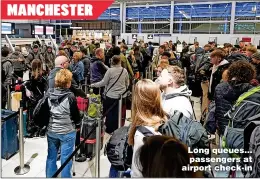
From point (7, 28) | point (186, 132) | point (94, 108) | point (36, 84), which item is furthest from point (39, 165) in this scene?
point (7, 28)

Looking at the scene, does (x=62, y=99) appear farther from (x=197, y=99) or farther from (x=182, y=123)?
(x=197, y=99)

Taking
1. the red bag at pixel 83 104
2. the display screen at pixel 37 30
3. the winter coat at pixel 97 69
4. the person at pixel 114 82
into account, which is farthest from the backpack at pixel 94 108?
the display screen at pixel 37 30

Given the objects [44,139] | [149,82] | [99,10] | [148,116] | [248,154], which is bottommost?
[44,139]

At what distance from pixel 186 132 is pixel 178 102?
41 centimetres

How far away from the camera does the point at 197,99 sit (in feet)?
23.3

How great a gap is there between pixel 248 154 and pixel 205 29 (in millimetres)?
18906

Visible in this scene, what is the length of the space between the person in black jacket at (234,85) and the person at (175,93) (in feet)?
1.56

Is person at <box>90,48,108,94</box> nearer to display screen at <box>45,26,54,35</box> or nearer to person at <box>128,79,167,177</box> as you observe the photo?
person at <box>128,79,167,177</box>

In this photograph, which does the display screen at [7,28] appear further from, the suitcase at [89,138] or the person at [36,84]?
the suitcase at [89,138]

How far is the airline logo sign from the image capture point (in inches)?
93.7

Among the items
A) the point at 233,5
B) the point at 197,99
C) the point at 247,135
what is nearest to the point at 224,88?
the point at 247,135

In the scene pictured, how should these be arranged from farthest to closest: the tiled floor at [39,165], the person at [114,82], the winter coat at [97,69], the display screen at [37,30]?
the display screen at [37,30] → the winter coat at [97,69] → the person at [114,82] → the tiled floor at [39,165]

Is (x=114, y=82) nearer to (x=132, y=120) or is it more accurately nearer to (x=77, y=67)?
(x=77, y=67)

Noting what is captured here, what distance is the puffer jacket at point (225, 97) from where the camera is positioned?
2.53 m
